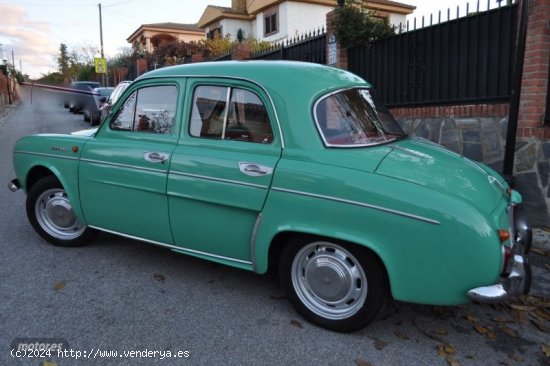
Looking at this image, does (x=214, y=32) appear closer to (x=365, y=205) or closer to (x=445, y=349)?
(x=365, y=205)

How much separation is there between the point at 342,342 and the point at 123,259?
94.1 inches

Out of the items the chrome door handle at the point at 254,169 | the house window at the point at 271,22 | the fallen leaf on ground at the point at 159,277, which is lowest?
the fallen leaf on ground at the point at 159,277

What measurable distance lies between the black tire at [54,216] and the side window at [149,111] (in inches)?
39.6

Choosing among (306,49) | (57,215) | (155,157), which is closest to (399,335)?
(155,157)

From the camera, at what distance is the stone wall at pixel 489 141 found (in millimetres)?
5285

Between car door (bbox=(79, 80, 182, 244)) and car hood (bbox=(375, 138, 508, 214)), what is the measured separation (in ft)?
5.91

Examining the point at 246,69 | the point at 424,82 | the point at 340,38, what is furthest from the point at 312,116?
the point at 340,38

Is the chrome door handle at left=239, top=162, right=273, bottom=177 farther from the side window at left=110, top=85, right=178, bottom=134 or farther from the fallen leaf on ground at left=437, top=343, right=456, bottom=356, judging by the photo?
the fallen leaf on ground at left=437, top=343, right=456, bottom=356

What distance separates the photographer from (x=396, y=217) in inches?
108

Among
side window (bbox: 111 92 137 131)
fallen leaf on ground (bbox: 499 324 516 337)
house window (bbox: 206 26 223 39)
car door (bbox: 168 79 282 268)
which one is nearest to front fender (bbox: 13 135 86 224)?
side window (bbox: 111 92 137 131)

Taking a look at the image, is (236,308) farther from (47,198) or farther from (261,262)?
(47,198)

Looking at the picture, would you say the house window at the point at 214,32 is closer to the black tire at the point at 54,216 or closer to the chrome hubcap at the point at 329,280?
the black tire at the point at 54,216

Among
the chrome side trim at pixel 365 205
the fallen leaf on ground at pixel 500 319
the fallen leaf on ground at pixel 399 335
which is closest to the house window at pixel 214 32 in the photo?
the chrome side trim at pixel 365 205

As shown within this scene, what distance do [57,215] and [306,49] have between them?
21.4 feet
